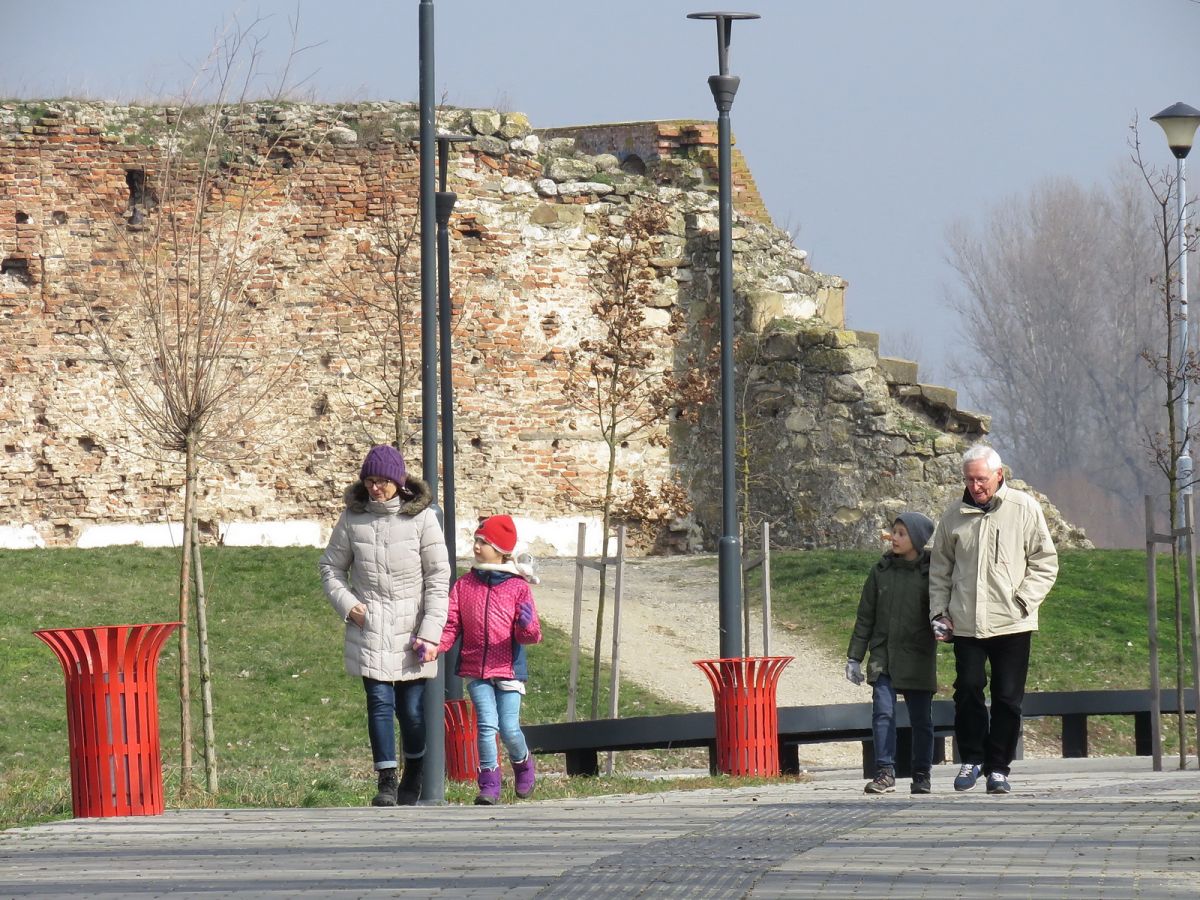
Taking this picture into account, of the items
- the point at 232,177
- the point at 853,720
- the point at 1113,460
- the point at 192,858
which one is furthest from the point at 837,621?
the point at 1113,460

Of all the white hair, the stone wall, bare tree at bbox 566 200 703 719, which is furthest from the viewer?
the stone wall

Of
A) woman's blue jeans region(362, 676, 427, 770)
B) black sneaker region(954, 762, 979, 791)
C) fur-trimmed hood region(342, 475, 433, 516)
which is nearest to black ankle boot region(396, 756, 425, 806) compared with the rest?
woman's blue jeans region(362, 676, 427, 770)

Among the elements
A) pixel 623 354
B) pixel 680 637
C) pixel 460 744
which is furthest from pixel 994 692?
pixel 680 637

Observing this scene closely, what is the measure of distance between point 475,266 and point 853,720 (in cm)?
1579

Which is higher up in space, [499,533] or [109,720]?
[499,533]

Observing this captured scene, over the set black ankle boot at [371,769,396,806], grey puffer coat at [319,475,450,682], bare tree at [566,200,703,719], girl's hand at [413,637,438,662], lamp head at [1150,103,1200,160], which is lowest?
black ankle boot at [371,769,396,806]

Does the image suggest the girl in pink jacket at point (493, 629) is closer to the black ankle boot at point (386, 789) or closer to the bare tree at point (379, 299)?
the black ankle boot at point (386, 789)

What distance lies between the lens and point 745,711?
12555 mm

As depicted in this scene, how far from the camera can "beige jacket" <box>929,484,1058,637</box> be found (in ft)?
34.2

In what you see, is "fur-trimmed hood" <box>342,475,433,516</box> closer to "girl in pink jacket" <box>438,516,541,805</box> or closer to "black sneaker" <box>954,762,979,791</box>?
"girl in pink jacket" <box>438,516,541,805</box>

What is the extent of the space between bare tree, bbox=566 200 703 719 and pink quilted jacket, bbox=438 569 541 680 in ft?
20.6

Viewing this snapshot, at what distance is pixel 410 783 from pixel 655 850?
9.74 feet

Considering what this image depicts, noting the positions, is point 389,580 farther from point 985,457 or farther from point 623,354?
point 623,354

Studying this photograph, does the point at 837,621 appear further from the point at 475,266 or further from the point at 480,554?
the point at 480,554
